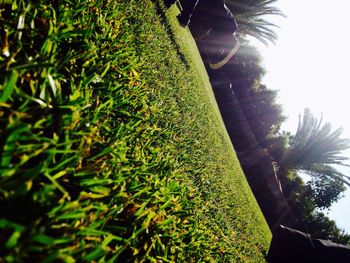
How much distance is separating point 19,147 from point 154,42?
4262 mm

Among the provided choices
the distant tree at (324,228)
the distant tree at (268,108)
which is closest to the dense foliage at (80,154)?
the distant tree at (324,228)

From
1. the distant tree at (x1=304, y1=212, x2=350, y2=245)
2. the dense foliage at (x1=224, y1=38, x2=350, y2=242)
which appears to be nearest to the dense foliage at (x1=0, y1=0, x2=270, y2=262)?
the dense foliage at (x1=224, y1=38, x2=350, y2=242)

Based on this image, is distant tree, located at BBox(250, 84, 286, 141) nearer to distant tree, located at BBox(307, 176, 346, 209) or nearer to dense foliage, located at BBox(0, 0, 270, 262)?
distant tree, located at BBox(307, 176, 346, 209)

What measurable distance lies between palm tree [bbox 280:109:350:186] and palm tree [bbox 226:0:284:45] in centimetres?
680

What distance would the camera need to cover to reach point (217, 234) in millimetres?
3678

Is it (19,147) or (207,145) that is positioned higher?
(207,145)

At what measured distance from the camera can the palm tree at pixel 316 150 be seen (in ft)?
64.0

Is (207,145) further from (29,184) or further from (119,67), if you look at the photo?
(29,184)

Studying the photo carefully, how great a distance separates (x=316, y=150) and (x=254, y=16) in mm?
10407

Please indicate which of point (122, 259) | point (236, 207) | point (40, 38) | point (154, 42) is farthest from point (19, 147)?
point (236, 207)

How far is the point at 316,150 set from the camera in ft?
65.4

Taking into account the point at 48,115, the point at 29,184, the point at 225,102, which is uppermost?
the point at 225,102

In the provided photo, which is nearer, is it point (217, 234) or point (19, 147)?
point (19, 147)

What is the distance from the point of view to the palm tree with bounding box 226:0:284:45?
17719mm
